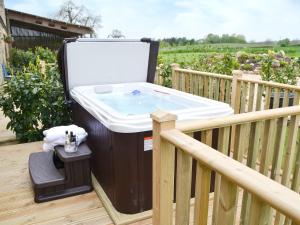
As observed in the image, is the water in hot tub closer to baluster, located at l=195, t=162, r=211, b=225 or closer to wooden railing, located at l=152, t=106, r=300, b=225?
wooden railing, located at l=152, t=106, r=300, b=225

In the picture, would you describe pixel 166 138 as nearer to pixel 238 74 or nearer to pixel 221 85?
pixel 238 74

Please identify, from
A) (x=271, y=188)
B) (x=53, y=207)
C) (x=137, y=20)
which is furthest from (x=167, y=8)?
(x=271, y=188)

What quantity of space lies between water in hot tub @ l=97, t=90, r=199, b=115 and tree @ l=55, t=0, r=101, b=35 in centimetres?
1685

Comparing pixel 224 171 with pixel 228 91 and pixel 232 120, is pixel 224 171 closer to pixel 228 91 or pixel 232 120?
pixel 232 120

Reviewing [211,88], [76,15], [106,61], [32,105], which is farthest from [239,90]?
[76,15]

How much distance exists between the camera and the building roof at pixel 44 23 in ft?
35.6

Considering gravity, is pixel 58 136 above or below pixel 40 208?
above

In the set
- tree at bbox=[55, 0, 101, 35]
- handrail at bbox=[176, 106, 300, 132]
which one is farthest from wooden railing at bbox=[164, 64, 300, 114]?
tree at bbox=[55, 0, 101, 35]

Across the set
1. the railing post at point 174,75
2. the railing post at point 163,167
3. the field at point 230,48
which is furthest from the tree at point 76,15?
the railing post at point 163,167

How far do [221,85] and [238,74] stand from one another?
1.29ft

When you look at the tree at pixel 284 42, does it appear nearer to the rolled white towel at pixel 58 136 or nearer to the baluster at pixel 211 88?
the baluster at pixel 211 88

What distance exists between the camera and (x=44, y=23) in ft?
36.2

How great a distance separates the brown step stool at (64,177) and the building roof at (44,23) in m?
9.78

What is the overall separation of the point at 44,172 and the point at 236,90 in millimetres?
2456
